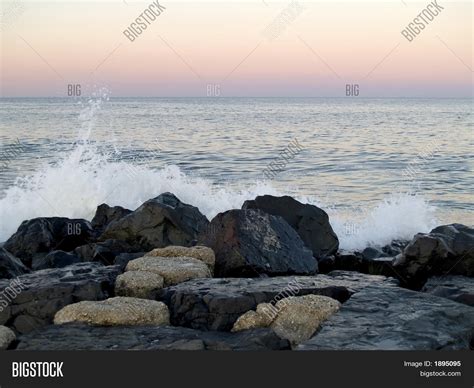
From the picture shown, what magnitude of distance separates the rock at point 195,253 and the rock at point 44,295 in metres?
1.20

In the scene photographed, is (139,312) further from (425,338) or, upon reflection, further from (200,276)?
(425,338)

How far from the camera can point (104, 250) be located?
992 centimetres

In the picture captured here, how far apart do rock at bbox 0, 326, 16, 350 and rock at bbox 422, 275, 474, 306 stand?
4.37 metres

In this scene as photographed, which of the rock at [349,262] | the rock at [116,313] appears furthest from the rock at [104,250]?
the rock at [116,313]

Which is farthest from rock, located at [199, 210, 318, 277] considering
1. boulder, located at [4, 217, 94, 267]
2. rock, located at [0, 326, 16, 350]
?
boulder, located at [4, 217, 94, 267]

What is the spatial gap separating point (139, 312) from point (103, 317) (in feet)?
1.09

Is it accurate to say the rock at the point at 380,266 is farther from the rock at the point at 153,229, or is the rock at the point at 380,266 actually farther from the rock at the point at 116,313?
the rock at the point at 116,313

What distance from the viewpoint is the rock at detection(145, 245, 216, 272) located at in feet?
26.9

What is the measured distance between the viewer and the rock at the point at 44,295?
643 centimetres

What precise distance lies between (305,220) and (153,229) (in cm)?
248

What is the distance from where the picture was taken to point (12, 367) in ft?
17.4

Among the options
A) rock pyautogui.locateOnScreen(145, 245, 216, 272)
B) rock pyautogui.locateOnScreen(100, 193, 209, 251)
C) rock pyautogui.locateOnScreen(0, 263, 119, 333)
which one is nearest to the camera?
rock pyautogui.locateOnScreen(0, 263, 119, 333)

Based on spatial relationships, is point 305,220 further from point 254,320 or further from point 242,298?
point 254,320

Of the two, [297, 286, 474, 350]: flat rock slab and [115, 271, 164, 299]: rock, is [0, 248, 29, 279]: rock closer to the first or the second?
[115, 271, 164, 299]: rock
